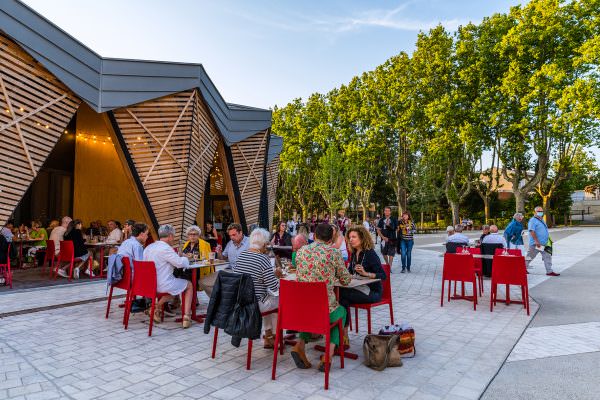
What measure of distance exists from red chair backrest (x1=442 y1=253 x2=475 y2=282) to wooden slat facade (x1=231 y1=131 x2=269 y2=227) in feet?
32.5

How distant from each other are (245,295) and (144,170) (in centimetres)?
773

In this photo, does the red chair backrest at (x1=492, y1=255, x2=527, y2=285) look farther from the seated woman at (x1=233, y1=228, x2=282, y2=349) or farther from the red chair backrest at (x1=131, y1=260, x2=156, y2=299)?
the red chair backrest at (x1=131, y1=260, x2=156, y2=299)

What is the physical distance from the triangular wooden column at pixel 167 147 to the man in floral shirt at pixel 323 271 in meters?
7.69

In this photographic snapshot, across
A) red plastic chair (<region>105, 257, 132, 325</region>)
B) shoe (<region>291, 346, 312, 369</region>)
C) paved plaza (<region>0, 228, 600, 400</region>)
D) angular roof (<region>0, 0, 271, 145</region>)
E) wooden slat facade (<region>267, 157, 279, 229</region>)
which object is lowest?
paved plaza (<region>0, 228, 600, 400</region>)

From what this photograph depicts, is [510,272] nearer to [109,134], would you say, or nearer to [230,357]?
[230,357]

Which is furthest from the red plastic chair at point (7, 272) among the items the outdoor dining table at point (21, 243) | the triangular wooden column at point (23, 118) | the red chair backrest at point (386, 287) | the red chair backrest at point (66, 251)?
the red chair backrest at point (386, 287)

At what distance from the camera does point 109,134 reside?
11984mm

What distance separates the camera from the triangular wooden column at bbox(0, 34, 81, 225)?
307 inches

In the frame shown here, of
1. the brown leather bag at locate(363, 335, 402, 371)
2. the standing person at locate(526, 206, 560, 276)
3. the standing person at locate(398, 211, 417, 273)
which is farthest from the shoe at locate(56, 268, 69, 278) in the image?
the standing person at locate(526, 206, 560, 276)

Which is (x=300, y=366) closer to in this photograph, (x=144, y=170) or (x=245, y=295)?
(x=245, y=295)

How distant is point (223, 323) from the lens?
416cm

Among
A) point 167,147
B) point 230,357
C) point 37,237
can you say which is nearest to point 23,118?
point 167,147

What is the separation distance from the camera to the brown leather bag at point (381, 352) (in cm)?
408

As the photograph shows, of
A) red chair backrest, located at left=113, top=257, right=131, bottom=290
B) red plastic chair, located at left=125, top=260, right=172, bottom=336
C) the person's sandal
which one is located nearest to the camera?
red plastic chair, located at left=125, top=260, right=172, bottom=336
